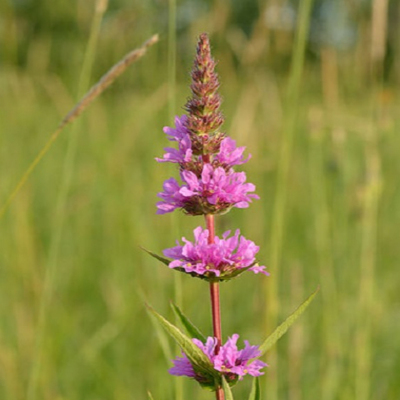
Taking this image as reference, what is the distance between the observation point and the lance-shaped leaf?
2.29 ft

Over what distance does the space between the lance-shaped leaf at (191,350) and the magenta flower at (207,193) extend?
0.40 feet

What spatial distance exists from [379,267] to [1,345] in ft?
4.90

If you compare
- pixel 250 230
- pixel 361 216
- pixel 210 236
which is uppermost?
pixel 210 236

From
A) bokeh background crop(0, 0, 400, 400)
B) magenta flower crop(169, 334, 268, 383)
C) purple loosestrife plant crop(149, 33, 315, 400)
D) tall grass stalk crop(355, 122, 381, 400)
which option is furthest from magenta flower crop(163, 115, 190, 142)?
tall grass stalk crop(355, 122, 381, 400)

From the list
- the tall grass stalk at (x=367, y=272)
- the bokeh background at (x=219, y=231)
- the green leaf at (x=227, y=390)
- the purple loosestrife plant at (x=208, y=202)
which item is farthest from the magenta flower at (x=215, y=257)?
the tall grass stalk at (x=367, y=272)

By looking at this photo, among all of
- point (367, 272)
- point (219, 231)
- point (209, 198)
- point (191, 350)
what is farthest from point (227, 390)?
point (219, 231)

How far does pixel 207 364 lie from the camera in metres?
0.74

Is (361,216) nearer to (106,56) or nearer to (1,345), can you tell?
(1,345)

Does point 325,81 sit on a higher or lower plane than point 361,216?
higher

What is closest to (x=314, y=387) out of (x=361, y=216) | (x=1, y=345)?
(x=361, y=216)

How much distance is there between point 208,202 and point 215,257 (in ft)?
0.20

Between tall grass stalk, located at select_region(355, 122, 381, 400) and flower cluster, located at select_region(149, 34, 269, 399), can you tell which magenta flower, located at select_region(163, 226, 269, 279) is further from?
tall grass stalk, located at select_region(355, 122, 381, 400)

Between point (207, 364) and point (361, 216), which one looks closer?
point (207, 364)

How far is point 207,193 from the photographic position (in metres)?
0.76
